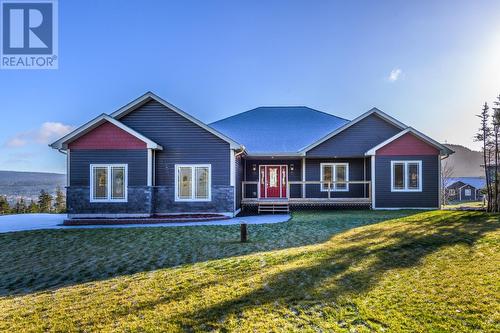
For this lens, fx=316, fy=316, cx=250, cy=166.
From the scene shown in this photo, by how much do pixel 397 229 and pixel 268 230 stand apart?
161 inches

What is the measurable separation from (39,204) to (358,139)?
3548 centimetres

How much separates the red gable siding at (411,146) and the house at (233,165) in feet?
0.17

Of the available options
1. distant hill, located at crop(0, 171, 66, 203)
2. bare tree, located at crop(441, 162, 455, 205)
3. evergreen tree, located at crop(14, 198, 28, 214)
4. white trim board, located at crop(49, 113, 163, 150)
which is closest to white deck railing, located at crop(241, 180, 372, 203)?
white trim board, located at crop(49, 113, 163, 150)

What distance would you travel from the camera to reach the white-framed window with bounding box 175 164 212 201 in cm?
1444

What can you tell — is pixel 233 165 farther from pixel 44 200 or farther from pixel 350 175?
pixel 44 200

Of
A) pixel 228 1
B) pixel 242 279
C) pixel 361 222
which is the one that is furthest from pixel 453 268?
pixel 228 1

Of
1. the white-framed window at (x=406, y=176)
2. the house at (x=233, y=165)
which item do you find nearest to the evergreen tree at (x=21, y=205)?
the house at (x=233, y=165)

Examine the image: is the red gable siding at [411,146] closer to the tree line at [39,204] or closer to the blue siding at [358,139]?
the blue siding at [358,139]

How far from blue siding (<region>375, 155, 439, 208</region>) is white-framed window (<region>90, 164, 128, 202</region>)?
1254 centimetres

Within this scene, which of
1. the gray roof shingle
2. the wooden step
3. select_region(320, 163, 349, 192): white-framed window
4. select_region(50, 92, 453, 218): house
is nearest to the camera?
select_region(50, 92, 453, 218): house

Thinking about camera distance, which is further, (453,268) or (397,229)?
(397,229)

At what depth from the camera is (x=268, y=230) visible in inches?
420

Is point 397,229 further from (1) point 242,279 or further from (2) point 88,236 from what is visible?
(2) point 88,236

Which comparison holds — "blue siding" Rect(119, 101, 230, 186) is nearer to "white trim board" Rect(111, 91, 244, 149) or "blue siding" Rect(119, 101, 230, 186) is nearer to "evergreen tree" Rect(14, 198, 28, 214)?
"white trim board" Rect(111, 91, 244, 149)
